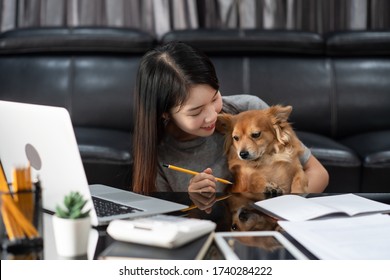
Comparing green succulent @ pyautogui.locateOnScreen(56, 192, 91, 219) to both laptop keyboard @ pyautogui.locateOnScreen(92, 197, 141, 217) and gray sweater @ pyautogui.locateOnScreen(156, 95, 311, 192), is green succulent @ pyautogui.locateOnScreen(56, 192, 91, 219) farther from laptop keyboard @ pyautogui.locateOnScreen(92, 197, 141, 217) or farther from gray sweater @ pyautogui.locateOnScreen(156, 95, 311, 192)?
gray sweater @ pyautogui.locateOnScreen(156, 95, 311, 192)

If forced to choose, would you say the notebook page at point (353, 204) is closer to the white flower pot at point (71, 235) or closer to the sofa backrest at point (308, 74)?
the white flower pot at point (71, 235)

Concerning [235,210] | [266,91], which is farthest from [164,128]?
[266,91]

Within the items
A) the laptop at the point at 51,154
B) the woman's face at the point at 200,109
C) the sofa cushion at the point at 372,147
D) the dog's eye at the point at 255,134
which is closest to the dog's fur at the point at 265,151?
the dog's eye at the point at 255,134

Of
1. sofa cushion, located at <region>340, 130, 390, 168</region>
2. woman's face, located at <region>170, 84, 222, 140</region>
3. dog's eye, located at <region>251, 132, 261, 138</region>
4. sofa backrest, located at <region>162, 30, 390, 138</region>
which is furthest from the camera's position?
sofa backrest, located at <region>162, 30, 390, 138</region>

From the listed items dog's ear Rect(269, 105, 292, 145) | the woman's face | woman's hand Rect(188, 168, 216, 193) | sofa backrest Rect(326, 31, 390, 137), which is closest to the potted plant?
woman's hand Rect(188, 168, 216, 193)

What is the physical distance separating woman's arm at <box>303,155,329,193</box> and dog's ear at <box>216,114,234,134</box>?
0.99 ft

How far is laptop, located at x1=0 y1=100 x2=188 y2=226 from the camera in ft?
3.13

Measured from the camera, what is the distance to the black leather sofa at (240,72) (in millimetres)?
2979

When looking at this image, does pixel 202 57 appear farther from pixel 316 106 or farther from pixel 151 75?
pixel 316 106

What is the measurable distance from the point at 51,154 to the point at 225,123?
0.79 m

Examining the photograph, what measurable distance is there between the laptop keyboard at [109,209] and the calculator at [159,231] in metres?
0.16

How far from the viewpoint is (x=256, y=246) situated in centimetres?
95

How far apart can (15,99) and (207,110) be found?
1866mm

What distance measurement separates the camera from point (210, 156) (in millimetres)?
1758
